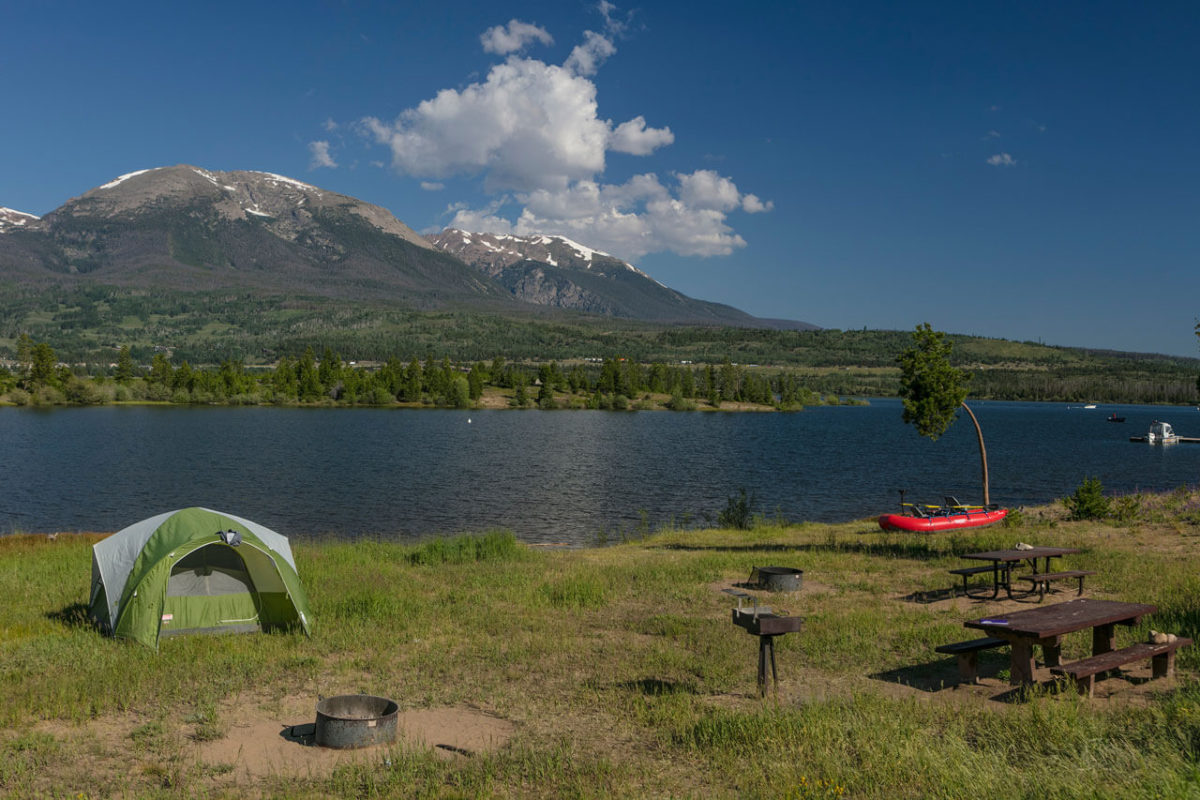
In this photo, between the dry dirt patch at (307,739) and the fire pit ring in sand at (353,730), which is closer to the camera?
the dry dirt patch at (307,739)

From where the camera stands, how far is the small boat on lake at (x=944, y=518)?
1039 inches

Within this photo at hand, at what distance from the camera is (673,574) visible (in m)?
18.3

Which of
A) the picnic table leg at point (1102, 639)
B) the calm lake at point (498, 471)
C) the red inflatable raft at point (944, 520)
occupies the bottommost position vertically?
the calm lake at point (498, 471)

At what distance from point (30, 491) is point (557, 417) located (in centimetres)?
8051

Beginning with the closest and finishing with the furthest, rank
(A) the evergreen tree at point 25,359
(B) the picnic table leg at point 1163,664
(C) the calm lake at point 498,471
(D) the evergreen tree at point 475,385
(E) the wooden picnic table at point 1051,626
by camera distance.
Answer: (E) the wooden picnic table at point 1051,626, (B) the picnic table leg at point 1163,664, (C) the calm lake at point 498,471, (A) the evergreen tree at point 25,359, (D) the evergreen tree at point 475,385

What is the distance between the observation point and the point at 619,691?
33.1 ft

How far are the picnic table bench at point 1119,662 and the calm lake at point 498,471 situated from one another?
23083 millimetres

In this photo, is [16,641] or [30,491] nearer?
[16,641]

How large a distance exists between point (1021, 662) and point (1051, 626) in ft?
2.21

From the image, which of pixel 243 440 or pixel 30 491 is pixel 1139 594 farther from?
pixel 243 440

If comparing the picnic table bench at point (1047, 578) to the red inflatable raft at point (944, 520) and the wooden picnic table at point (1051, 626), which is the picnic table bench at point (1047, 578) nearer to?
the wooden picnic table at point (1051, 626)

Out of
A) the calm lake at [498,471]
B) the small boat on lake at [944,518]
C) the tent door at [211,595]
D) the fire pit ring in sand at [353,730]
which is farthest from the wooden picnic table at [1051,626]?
the calm lake at [498,471]

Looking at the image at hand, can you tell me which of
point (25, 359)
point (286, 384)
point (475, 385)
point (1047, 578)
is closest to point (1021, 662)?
point (1047, 578)

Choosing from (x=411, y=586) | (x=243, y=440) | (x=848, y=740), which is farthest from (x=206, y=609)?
(x=243, y=440)
